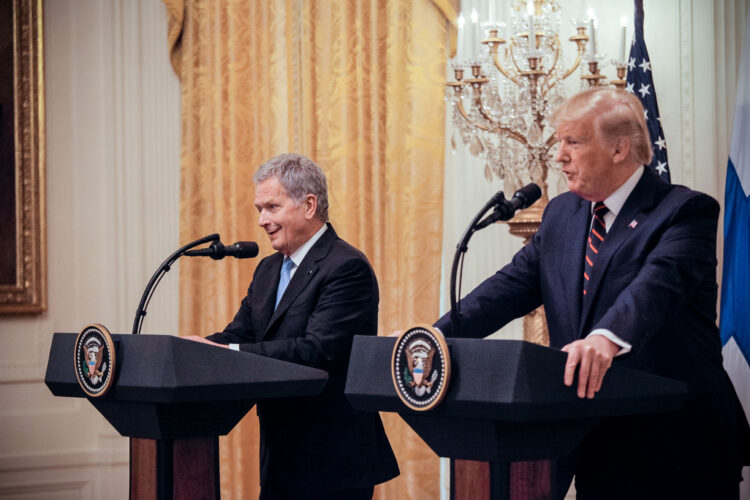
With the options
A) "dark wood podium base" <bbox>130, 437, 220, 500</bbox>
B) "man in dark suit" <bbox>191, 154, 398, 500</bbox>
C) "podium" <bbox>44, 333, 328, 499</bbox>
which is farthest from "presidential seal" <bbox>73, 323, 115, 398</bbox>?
"man in dark suit" <bbox>191, 154, 398, 500</bbox>

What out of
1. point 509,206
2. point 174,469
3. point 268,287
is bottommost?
point 174,469

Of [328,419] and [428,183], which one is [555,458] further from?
[428,183]

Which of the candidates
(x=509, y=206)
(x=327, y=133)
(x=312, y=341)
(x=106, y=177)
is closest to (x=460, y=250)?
(x=509, y=206)

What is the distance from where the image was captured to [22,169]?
5.18 m

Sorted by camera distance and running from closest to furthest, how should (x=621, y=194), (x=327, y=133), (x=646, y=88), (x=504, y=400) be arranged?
1. (x=504, y=400)
2. (x=621, y=194)
3. (x=646, y=88)
4. (x=327, y=133)

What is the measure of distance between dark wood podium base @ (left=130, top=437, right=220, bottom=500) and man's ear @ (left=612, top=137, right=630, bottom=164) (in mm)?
1362

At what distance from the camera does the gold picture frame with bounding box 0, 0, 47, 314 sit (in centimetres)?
517

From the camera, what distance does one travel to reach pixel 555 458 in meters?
2.06

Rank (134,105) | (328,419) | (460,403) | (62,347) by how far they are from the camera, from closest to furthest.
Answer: (460,403)
(62,347)
(328,419)
(134,105)

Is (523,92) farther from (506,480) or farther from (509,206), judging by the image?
(506,480)

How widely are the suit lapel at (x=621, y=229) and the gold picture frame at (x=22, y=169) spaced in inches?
144

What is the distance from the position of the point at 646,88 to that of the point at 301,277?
213 cm

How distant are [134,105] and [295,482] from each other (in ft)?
10.2

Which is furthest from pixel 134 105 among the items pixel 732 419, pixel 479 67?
pixel 732 419
